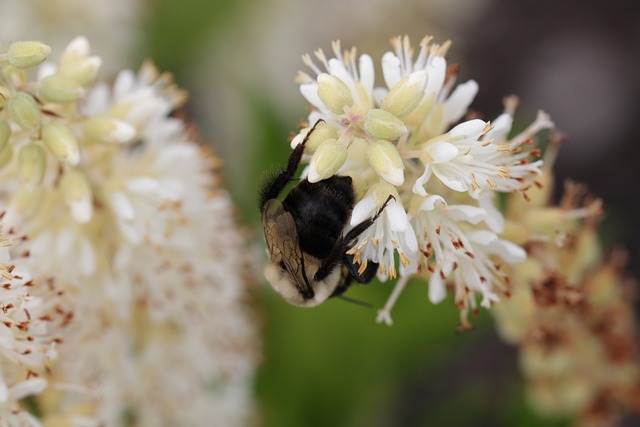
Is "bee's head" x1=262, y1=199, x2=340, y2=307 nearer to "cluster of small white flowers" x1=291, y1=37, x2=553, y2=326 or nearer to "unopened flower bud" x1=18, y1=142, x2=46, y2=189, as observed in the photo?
"cluster of small white flowers" x1=291, y1=37, x2=553, y2=326

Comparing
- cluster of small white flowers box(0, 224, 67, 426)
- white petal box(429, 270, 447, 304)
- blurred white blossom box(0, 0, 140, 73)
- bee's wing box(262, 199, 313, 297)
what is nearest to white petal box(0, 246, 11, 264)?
cluster of small white flowers box(0, 224, 67, 426)

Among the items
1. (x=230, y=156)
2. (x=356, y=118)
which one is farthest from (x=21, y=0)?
(x=356, y=118)

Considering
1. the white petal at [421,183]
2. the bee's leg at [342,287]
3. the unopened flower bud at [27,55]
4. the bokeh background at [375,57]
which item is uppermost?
the white petal at [421,183]

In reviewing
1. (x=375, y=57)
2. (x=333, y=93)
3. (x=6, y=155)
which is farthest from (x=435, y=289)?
(x=375, y=57)

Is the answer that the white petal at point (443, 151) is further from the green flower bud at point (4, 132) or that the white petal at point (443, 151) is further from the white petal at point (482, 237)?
the green flower bud at point (4, 132)

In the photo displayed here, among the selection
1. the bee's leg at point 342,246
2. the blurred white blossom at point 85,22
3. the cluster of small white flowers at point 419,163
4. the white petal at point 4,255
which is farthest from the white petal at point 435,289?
the blurred white blossom at point 85,22
